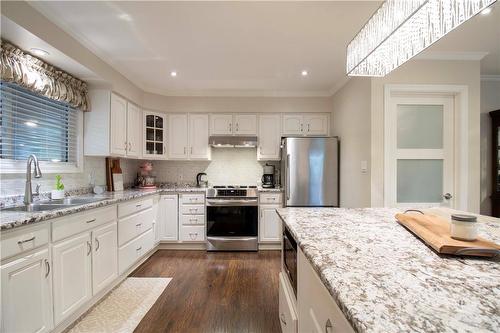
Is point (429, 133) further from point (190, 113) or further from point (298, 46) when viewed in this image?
point (190, 113)

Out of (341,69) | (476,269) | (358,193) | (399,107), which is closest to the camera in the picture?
(476,269)

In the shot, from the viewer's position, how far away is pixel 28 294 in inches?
54.4

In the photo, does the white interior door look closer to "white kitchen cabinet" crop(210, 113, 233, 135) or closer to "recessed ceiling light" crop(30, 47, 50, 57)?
"white kitchen cabinet" crop(210, 113, 233, 135)

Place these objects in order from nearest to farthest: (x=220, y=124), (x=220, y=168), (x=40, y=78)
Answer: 1. (x=40, y=78)
2. (x=220, y=124)
3. (x=220, y=168)

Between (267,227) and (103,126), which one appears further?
(267,227)

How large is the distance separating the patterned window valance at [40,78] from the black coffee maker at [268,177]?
259 cm

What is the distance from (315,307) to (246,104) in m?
3.32

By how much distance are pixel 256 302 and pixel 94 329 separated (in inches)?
52.3

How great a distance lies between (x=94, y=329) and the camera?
69.7 inches

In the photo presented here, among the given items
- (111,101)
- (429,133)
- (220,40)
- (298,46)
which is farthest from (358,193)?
(111,101)

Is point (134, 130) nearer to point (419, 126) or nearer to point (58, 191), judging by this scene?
point (58, 191)

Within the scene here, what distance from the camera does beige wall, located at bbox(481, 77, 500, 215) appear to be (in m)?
3.04

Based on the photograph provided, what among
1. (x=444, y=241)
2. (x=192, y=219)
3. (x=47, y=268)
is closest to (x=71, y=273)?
(x=47, y=268)

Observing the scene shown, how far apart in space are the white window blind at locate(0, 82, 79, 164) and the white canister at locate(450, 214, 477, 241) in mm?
3008
